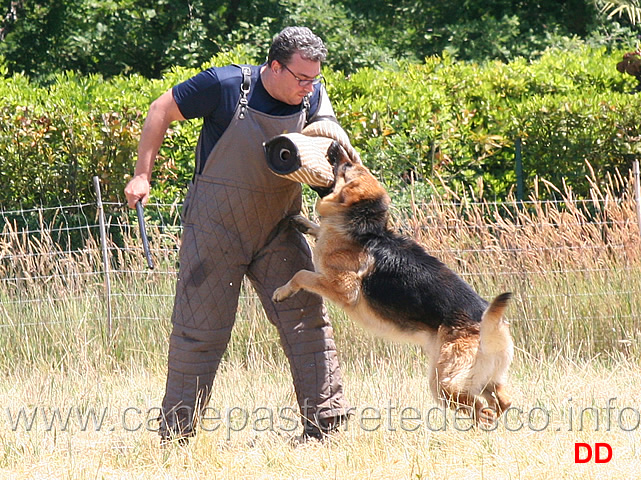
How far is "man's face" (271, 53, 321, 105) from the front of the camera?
3895mm

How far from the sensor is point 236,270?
4234mm

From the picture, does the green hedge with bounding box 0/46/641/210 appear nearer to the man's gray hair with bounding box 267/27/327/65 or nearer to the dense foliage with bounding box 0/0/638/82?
the dense foliage with bounding box 0/0/638/82

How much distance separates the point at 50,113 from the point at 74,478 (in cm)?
438

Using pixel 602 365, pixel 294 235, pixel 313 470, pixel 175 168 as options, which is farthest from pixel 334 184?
pixel 175 168

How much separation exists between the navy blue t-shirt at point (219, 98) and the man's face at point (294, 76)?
0.07 meters

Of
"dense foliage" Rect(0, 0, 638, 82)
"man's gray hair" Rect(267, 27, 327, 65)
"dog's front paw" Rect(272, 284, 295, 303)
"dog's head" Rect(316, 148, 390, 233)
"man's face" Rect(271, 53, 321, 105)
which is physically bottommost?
"dog's front paw" Rect(272, 284, 295, 303)

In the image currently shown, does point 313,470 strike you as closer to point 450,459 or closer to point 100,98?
point 450,459

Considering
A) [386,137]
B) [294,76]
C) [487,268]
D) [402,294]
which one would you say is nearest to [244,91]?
[294,76]

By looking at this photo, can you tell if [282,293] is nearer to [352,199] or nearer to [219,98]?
[352,199]

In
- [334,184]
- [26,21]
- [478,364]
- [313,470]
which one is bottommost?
[313,470]

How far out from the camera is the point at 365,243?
14.3ft

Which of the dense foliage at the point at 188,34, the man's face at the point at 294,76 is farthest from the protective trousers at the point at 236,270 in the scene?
the dense foliage at the point at 188,34

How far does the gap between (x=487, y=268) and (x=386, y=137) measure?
1712 millimetres

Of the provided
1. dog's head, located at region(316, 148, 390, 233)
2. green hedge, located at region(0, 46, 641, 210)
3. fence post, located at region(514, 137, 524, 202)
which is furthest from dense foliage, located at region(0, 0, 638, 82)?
dog's head, located at region(316, 148, 390, 233)
